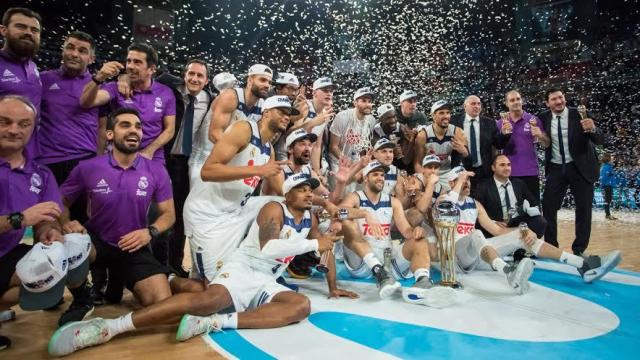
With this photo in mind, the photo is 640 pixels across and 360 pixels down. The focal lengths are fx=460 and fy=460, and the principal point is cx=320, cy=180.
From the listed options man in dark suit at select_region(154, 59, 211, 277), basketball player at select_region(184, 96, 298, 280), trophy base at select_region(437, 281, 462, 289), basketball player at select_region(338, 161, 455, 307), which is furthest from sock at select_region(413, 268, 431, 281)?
man in dark suit at select_region(154, 59, 211, 277)

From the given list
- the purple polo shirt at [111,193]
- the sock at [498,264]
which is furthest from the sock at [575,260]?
the purple polo shirt at [111,193]

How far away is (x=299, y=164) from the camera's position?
418 centimetres

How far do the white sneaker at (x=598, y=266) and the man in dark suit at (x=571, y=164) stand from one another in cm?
137

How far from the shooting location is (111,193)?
3152 mm

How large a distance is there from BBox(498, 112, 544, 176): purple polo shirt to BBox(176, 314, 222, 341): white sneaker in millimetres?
4369

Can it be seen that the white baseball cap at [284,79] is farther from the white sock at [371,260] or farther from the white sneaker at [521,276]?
the white sneaker at [521,276]

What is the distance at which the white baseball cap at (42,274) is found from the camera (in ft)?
7.65

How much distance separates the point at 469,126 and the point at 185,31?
1461cm

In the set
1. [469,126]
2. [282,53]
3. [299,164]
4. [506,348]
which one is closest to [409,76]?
[282,53]

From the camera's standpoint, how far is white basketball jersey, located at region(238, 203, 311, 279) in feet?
10.5

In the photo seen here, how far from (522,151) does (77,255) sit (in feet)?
16.6

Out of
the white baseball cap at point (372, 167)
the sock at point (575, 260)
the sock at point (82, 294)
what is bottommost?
the sock at point (82, 294)

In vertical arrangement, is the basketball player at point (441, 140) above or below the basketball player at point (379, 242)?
above

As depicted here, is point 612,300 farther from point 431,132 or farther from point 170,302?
point 170,302
